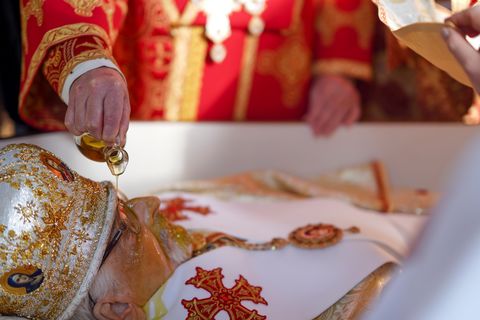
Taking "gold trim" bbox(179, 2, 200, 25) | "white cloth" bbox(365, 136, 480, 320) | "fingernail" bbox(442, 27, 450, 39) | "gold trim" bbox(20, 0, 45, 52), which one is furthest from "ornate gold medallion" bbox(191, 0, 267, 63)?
"white cloth" bbox(365, 136, 480, 320)

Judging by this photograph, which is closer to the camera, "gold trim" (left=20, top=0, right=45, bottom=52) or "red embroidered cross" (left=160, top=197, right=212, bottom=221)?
"gold trim" (left=20, top=0, right=45, bottom=52)

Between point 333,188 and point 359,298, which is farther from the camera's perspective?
point 333,188

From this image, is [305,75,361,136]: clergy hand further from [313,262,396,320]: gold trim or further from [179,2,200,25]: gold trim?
[313,262,396,320]: gold trim

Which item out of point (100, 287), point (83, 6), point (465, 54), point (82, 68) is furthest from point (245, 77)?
point (465, 54)

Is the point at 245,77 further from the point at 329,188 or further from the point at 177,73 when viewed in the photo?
the point at 329,188

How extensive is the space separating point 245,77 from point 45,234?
86cm

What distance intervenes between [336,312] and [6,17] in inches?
40.9

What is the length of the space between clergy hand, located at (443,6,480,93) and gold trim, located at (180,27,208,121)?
79 cm

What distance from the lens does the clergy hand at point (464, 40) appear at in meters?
1.06

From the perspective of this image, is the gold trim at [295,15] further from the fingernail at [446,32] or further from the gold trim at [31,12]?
the fingernail at [446,32]

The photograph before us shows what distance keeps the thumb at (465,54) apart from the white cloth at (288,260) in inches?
18.0

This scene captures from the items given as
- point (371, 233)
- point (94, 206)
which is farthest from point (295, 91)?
point (94, 206)

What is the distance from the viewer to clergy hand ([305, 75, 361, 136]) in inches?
77.0

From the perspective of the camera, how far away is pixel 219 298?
1.32 metres
